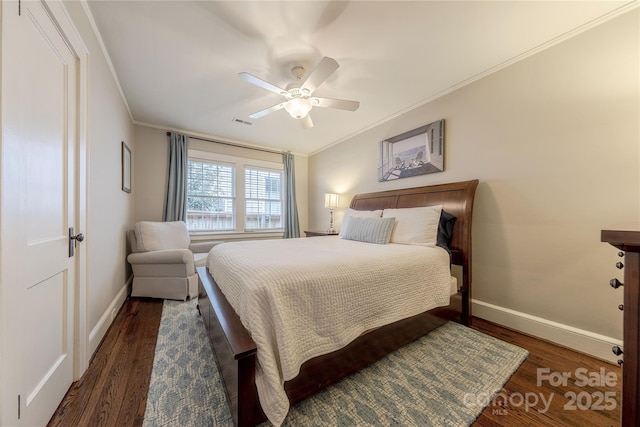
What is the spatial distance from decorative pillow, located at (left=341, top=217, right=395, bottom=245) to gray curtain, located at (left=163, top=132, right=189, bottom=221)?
2940 mm

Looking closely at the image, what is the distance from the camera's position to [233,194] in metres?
4.57

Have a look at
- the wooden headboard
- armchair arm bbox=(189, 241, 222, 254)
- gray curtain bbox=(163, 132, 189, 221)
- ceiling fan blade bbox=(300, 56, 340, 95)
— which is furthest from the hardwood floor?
ceiling fan blade bbox=(300, 56, 340, 95)

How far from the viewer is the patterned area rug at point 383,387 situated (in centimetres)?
120

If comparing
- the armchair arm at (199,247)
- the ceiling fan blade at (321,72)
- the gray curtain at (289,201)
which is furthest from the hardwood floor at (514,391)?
the gray curtain at (289,201)

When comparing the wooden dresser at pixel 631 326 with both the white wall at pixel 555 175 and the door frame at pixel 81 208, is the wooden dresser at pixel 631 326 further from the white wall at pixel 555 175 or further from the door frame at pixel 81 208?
the door frame at pixel 81 208

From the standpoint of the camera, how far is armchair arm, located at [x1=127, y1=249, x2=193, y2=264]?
2787 mm

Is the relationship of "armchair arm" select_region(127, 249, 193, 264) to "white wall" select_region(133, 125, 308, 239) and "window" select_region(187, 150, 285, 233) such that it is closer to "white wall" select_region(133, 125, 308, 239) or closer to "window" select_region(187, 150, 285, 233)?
"white wall" select_region(133, 125, 308, 239)

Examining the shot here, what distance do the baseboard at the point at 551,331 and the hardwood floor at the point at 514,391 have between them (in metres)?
0.07

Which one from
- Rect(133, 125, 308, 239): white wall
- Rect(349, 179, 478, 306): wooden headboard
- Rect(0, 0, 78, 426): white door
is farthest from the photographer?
Rect(133, 125, 308, 239): white wall

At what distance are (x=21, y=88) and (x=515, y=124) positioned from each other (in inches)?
134

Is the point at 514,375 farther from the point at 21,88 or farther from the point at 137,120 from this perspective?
the point at 137,120

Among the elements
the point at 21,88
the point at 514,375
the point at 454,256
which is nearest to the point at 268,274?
the point at 21,88

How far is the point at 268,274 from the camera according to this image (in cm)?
124

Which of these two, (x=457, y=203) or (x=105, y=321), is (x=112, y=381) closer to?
(x=105, y=321)
